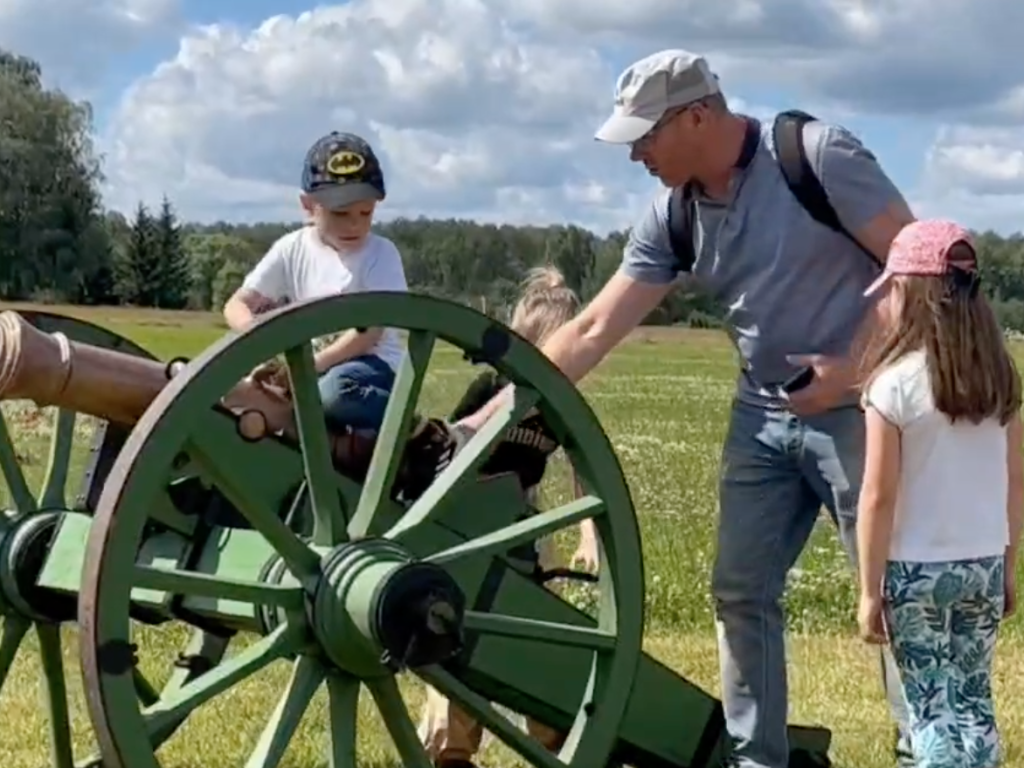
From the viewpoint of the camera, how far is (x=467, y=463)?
447 centimetres

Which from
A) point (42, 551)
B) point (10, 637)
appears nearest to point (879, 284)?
point (42, 551)

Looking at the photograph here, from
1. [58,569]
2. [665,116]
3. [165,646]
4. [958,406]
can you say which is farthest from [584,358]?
[165,646]

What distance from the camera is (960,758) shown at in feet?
15.9

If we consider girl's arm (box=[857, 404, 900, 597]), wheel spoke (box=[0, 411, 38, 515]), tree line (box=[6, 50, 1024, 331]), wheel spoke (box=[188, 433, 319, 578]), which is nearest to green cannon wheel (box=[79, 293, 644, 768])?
wheel spoke (box=[188, 433, 319, 578])

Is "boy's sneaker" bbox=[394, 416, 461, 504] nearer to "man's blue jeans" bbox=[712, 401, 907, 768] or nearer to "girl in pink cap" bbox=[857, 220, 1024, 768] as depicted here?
"man's blue jeans" bbox=[712, 401, 907, 768]

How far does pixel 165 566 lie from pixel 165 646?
3626mm

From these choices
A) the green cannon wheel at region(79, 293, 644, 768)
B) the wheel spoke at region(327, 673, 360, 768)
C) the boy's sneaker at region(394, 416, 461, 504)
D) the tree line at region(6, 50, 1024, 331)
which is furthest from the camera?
the tree line at region(6, 50, 1024, 331)

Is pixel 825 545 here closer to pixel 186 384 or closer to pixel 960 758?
pixel 960 758

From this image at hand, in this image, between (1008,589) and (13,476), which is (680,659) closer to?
(1008,589)

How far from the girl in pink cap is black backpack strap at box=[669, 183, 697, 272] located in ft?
1.97

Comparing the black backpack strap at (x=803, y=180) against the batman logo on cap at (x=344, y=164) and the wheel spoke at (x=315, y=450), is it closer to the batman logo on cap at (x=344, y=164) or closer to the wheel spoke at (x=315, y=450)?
the batman logo on cap at (x=344, y=164)

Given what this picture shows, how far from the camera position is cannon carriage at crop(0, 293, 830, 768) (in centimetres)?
390

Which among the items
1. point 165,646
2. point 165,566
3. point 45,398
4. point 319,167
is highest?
point 319,167

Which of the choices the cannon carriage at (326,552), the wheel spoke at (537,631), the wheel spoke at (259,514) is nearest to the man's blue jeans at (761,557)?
the cannon carriage at (326,552)
